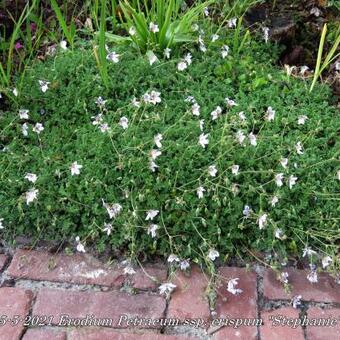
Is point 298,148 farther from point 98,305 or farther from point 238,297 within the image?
point 98,305

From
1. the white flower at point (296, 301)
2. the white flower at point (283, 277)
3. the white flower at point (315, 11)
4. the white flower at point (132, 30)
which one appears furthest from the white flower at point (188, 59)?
the white flower at point (296, 301)

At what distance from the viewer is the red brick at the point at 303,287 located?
2363mm

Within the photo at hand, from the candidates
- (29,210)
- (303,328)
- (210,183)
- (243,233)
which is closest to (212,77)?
(210,183)

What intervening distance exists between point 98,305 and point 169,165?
0.72m

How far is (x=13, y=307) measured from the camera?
2.29 m

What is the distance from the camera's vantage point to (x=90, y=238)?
253 cm

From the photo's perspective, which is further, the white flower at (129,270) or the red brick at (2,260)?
the red brick at (2,260)

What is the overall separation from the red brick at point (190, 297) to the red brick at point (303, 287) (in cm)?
28

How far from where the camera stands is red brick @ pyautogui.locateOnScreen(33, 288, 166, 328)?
2268 mm

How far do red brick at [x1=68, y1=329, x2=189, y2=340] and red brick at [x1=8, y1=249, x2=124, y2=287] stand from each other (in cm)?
25

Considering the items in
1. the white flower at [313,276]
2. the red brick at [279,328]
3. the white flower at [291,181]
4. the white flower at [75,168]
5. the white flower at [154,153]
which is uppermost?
the white flower at [154,153]

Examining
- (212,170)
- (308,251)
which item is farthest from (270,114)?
(308,251)

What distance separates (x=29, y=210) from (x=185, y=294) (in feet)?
2.75

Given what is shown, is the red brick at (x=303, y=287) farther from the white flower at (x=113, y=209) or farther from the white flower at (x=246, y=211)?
the white flower at (x=113, y=209)
